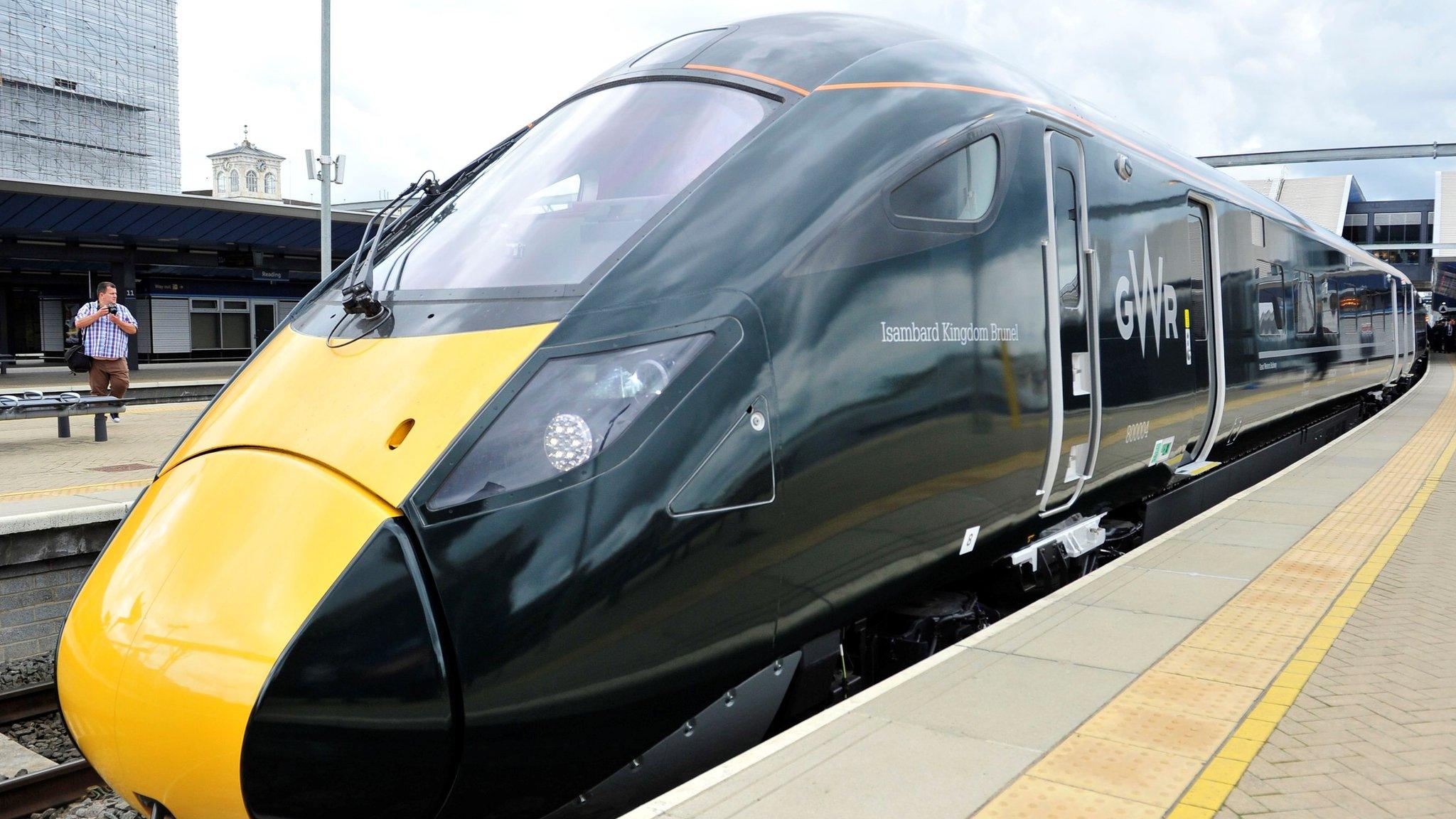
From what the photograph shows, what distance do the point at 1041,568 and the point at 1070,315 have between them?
1.31 meters

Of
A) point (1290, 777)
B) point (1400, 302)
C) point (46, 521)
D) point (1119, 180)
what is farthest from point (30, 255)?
point (1400, 302)

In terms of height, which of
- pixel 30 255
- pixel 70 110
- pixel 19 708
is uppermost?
pixel 70 110

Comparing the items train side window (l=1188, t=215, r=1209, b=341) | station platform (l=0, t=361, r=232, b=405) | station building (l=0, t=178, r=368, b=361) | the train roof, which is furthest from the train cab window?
station building (l=0, t=178, r=368, b=361)

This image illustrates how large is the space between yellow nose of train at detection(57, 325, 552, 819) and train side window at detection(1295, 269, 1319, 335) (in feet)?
31.6

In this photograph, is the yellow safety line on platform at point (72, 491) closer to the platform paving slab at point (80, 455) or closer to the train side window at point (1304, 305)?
the platform paving slab at point (80, 455)

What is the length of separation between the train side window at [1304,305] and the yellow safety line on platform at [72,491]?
399 inches

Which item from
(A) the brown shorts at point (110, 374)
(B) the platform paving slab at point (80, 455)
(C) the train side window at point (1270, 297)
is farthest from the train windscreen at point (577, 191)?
(A) the brown shorts at point (110, 374)

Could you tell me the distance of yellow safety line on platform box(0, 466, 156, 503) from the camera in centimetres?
780

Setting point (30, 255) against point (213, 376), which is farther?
point (213, 376)

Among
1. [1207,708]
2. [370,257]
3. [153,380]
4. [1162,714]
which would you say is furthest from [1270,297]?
[153,380]

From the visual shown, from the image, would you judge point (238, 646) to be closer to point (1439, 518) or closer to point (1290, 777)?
point (1290, 777)

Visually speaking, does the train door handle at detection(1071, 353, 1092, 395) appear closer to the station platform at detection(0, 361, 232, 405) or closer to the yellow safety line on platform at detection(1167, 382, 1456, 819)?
the yellow safety line on platform at detection(1167, 382, 1456, 819)

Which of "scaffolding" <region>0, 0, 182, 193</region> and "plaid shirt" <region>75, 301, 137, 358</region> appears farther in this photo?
"scaffolding" <region>0, 0, 182, 193</region>

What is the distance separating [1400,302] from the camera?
21.3m
